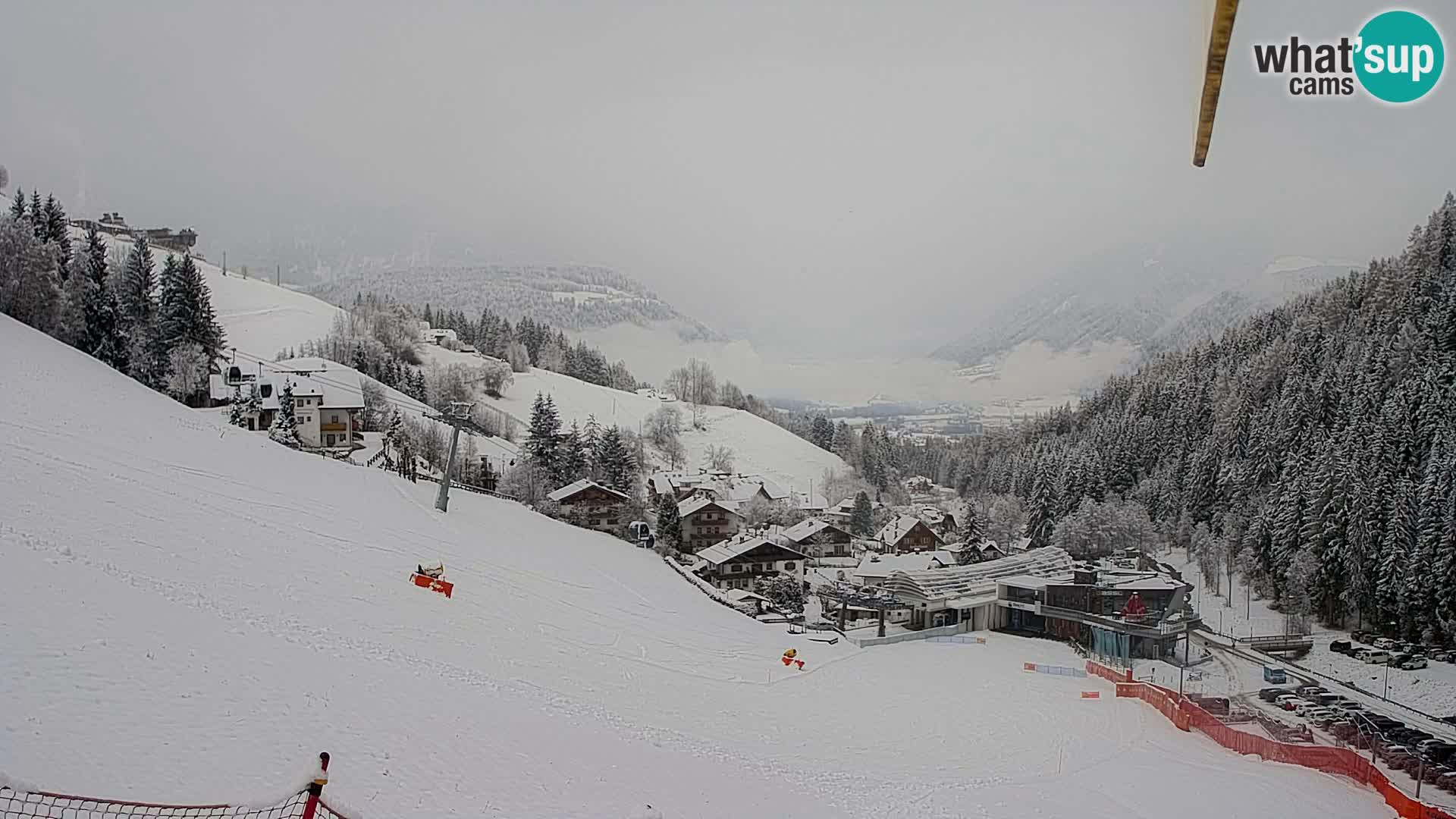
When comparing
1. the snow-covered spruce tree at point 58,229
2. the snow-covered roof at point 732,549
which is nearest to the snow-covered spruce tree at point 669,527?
the snow-covered roof at point 732,549

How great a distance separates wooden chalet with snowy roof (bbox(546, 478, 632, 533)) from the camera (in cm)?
1228

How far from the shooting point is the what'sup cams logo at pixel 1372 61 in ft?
21.2

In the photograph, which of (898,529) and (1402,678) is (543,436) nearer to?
(898,529)

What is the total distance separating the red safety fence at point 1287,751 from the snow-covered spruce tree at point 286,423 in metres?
10.3

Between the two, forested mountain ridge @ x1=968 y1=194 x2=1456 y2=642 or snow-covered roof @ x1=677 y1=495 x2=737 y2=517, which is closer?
forested mountain ridge @ x1=968 y1=194 x2=1456 y2=642

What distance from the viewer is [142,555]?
495 cm

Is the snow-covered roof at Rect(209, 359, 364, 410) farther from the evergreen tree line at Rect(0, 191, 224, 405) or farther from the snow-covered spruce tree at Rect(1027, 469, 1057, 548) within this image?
the snow-covered spruce tree at Rect(1027, 469, 1057, 548)

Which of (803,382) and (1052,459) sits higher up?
(803,382)

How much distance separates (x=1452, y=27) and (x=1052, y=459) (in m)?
5.36

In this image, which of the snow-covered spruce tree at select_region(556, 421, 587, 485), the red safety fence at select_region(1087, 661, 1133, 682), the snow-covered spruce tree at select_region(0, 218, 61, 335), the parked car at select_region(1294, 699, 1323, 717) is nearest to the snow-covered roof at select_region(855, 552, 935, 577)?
the red safety fence at select_region(1087, 661, 1133, 682)

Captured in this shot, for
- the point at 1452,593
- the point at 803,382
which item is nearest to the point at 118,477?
the point at 803,382

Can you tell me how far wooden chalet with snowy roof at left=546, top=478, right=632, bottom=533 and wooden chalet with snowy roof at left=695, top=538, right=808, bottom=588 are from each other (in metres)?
1.55

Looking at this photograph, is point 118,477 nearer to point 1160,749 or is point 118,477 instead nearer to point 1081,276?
point 1160,749

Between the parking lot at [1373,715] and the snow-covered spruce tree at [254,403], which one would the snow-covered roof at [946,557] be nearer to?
the parking lot at [1373,715]
